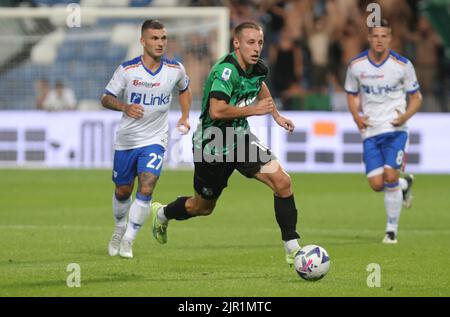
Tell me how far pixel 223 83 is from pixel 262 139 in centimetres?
1485

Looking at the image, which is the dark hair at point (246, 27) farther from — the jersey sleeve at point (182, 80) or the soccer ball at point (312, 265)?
the soccer ball at point (312, 265)

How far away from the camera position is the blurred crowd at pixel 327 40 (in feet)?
89.6

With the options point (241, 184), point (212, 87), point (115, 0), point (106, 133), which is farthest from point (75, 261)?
point (115, 0)

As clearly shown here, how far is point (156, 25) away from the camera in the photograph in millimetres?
11406

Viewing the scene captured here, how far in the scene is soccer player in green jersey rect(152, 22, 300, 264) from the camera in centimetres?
989

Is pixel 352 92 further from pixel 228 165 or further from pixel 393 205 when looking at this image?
pixel 228 165

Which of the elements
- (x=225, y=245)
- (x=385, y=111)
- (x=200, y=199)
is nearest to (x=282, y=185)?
(x=200, y=199)

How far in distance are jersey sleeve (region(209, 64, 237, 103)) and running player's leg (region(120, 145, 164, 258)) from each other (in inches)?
66.2

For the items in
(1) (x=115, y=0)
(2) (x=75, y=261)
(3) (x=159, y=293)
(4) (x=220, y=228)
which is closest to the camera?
(3) (x=159, y=293)

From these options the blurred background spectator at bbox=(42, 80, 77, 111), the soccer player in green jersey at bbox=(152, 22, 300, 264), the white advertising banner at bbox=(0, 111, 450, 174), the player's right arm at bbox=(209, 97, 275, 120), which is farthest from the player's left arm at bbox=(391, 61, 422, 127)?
the blurred background spectator at bbox=(42, 80, 77, 111)

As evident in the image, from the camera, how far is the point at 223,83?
9.91m

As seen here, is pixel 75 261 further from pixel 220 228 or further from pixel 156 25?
pixel 220 228

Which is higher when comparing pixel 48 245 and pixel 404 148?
pixel 404 148

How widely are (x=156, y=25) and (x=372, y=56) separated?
3.32m
